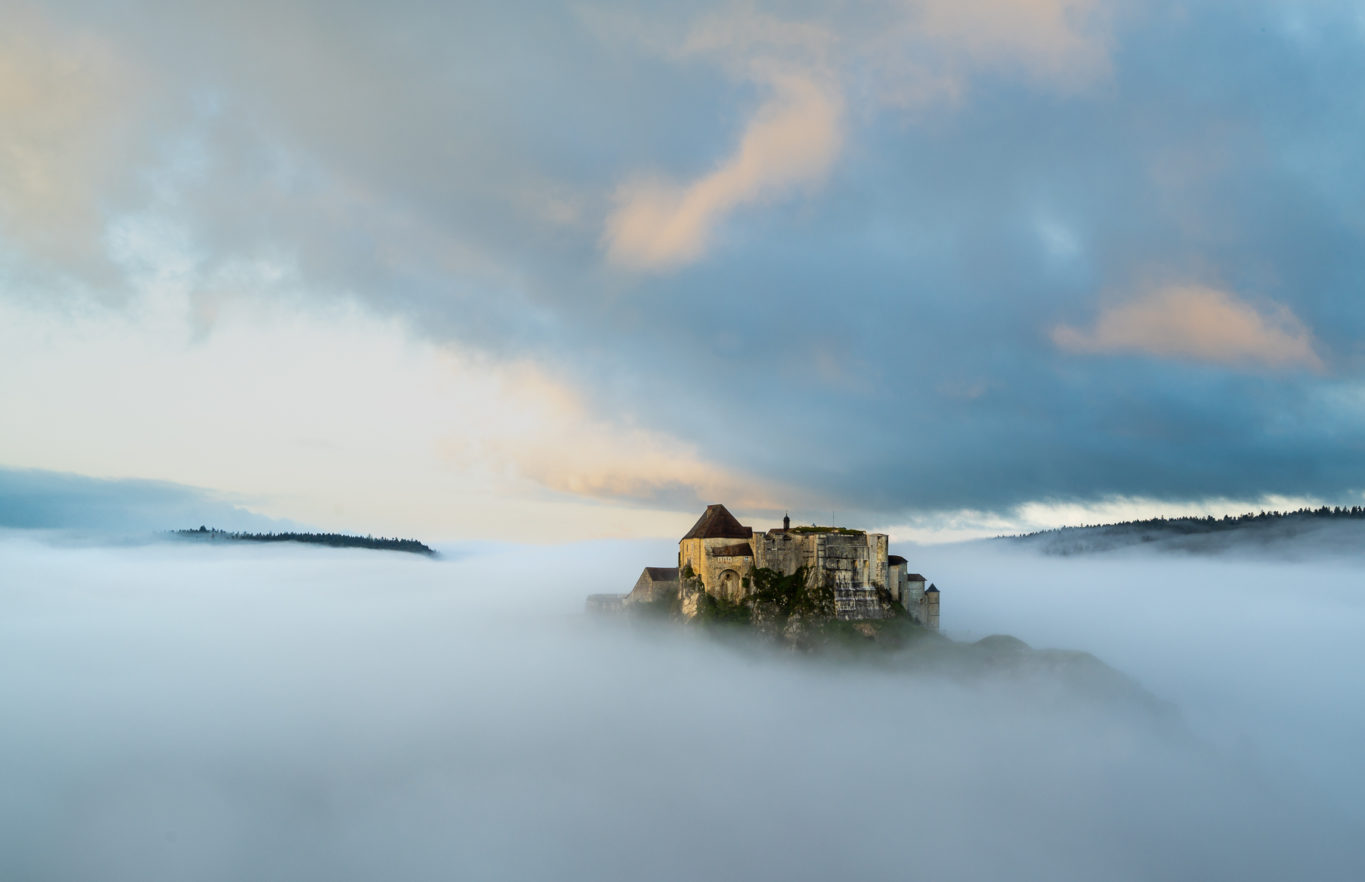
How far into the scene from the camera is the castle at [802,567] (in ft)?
227

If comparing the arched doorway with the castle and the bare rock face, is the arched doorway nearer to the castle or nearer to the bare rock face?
the castle

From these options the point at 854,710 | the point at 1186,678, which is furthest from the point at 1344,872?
the point at 854,710

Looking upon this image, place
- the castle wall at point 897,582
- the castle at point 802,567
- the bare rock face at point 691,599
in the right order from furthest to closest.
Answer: the bare rock face at point 691,599, the castle wall at point 897,582, the castle at point 802,567

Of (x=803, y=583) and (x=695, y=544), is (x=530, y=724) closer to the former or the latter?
(x=695, y=544)

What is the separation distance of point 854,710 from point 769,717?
1016cm

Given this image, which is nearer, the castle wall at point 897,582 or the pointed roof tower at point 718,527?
the castle wall at point 897,582

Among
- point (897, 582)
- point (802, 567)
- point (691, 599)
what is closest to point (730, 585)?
point (691, 599)

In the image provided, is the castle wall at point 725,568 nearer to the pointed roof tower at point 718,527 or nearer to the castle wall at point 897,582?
the pointed roof tower at point 718,527

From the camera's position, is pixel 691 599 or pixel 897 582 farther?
pixel 691 599

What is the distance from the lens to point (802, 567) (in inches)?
2808

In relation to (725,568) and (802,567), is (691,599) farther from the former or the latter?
(802,567)

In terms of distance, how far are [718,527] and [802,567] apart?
10944 mm

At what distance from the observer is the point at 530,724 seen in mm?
116562

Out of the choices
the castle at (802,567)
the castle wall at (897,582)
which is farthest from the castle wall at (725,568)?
the castle wall at (897,582)
